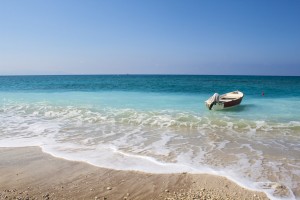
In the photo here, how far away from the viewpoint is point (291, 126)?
11.1m

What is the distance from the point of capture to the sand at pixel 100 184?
4.53 m

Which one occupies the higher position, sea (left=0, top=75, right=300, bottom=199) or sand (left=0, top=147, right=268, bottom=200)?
sand (left=0, top=147, right=268, bottom=200)

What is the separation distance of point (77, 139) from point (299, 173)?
21.6ft

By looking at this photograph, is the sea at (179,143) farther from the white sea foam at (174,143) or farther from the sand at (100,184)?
the sand at (100,184)

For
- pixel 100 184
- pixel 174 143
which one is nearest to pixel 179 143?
pixel 174 143

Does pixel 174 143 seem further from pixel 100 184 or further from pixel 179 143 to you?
pixel 100 184

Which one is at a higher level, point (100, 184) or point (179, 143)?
point (100, 184)

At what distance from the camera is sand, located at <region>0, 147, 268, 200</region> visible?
453 centimetres

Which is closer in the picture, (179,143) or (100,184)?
Result: (100,184)

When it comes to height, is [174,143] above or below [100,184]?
below

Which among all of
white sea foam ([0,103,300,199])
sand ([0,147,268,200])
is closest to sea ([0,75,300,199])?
white sea foam ([0,103,300,199])

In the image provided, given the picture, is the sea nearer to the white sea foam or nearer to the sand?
the white sea foam

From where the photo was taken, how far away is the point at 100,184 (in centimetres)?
498

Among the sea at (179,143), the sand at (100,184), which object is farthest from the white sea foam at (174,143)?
the sand at (100,184)
